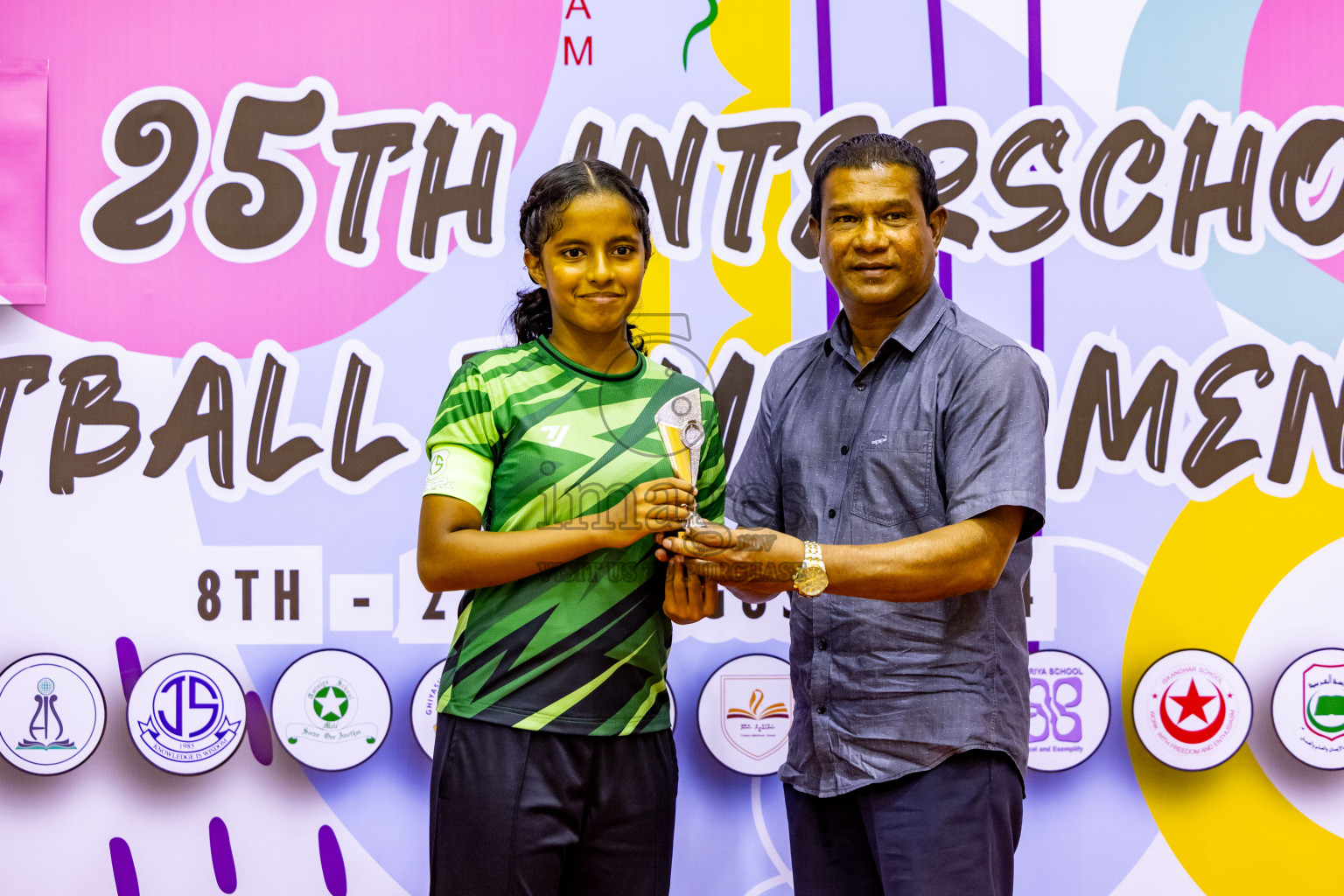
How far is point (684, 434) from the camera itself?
163cm

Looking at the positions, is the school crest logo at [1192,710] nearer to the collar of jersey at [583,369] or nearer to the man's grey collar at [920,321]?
the man's grey collar at [920,321]

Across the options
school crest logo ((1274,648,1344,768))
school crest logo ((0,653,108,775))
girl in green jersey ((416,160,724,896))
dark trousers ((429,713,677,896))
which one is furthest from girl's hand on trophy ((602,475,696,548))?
school crest logo ((1274,648,1344,768))

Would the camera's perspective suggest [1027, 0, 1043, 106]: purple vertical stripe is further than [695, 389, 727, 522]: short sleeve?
Yes

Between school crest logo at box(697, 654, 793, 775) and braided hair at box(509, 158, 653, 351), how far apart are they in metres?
1.00

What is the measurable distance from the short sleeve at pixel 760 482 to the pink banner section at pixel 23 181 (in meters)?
1.79

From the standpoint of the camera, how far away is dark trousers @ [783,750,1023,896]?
5.02 ft

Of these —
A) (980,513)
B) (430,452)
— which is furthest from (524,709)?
(980,513)

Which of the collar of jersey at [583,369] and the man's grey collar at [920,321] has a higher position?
the man's grey collar at [920,321]

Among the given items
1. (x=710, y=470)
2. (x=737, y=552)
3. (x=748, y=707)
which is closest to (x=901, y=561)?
(x=737, y=552)

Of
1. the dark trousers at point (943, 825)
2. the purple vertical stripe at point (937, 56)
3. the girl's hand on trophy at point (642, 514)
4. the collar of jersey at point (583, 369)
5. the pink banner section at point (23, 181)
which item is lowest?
the dark trousers at point (943, 825)

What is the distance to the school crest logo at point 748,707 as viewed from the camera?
2406mm

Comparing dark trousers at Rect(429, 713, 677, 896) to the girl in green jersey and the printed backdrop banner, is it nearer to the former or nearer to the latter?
the girl in green jersey

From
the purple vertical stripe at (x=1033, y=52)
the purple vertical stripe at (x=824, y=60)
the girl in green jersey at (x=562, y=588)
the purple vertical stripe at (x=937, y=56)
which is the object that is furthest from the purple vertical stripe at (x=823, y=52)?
the girl in green jersey at (x=562, y=588)

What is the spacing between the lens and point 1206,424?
7.87 feet
